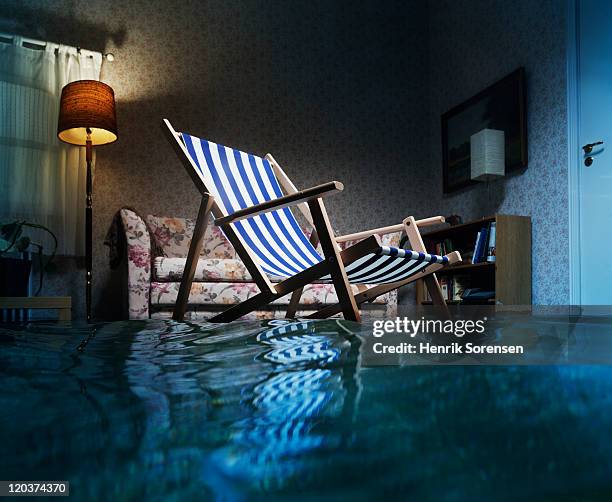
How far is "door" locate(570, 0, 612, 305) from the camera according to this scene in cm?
303

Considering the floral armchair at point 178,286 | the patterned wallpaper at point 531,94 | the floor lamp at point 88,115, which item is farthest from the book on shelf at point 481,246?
the floor lamp at point 88,115

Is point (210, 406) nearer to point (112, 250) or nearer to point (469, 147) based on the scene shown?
point (112, 250)

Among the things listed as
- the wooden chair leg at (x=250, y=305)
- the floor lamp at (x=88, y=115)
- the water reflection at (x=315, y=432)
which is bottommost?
the wooden chair leg at (x=250, y=305)

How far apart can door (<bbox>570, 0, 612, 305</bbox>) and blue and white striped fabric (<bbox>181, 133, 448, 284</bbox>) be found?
158 centimetres

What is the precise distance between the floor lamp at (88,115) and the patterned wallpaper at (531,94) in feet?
8.48

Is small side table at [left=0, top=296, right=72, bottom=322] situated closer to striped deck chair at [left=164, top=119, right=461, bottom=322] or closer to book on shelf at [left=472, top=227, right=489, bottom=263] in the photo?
striped deck chair at [left=164, top=119, right=461, bottom=322]

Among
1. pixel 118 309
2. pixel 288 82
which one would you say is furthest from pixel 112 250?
pixel 288 82

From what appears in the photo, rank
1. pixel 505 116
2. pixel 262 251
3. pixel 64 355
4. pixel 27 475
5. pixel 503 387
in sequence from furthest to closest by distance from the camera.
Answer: pixel 505 116 < pixel 262 251 < pixel 64 355 < pixel 503 387 < pixel 27 475

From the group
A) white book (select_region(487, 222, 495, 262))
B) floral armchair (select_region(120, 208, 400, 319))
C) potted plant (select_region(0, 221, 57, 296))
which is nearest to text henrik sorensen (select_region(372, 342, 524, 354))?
floral armchair (select_region(120, 208, 400, 319))

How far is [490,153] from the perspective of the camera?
3551 millimetres

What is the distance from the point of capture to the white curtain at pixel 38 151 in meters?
3.38

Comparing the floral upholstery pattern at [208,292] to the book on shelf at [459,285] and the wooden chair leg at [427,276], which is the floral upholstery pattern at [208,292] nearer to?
the wooden chair leg at [427,276]

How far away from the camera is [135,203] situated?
381cm

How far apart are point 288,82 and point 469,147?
1490 millimetres
